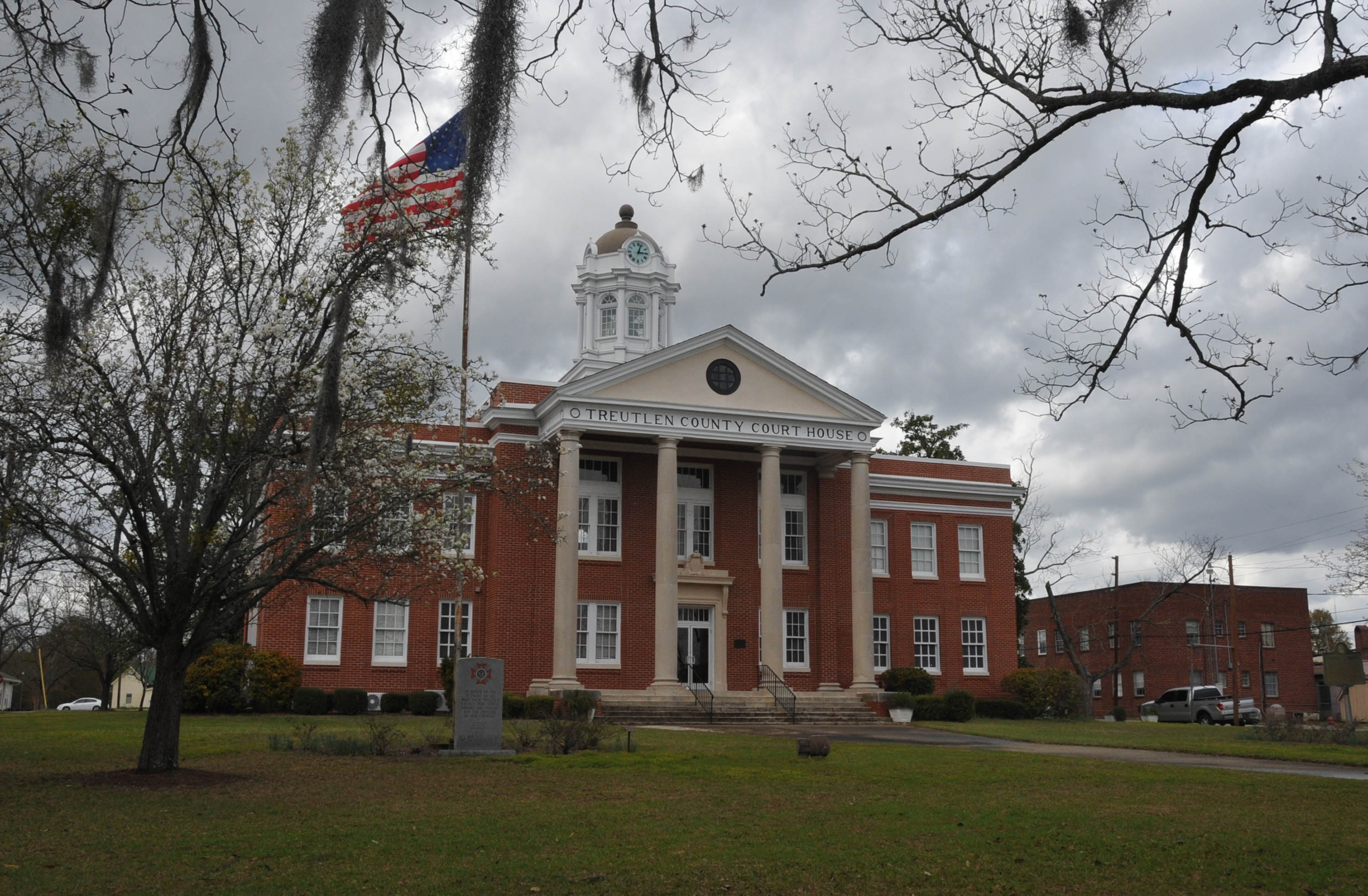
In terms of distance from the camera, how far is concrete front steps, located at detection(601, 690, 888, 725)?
34.1 metres

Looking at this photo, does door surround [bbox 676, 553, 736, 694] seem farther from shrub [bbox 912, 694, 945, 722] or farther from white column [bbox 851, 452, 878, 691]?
shrub [bbox 912, 694, 945, 722]

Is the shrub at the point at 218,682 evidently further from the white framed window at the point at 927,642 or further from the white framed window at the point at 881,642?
the white framed window at the point at 927,642

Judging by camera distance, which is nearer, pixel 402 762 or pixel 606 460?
pixel 402 762

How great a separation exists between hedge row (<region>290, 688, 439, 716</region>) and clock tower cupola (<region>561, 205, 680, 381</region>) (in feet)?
51.2

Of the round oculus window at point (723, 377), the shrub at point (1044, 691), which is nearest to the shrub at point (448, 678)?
the round oculus window at point (723, 377)

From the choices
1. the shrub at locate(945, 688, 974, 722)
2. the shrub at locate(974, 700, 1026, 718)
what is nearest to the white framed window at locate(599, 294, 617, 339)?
the shrub at locate(945, 688, 974, 722)

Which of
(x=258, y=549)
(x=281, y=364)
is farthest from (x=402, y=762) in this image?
(x=281, y=364)

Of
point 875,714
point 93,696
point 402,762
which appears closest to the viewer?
point 402,762

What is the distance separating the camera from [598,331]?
4850cm

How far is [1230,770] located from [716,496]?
74.8 feet

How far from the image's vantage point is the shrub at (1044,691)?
1710 inches

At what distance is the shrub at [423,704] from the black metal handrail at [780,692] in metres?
10.2

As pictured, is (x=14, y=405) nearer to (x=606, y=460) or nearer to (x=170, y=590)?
(x=170, y=590)

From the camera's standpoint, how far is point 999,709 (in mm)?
42406
